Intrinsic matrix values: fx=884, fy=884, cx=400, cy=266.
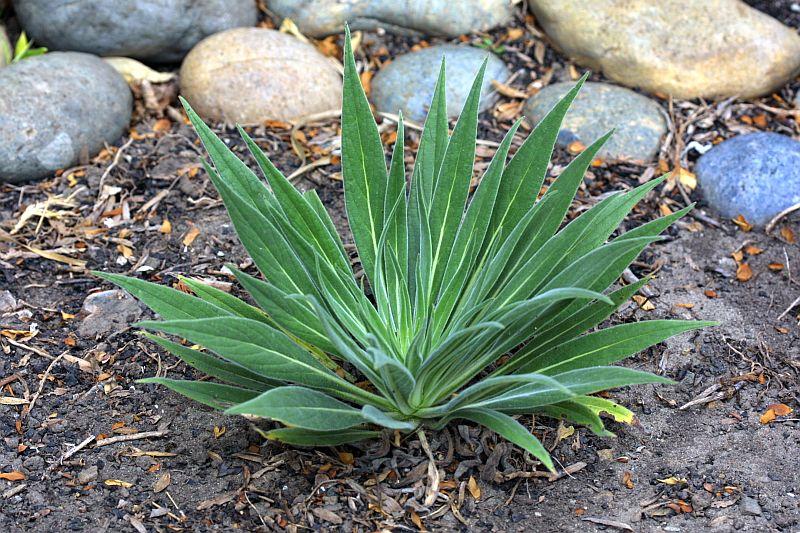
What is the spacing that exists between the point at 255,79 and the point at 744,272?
96.6 inches

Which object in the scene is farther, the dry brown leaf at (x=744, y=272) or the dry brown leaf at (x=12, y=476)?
the dry brown leaf at (x=744, y=272)

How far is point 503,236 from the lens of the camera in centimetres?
274

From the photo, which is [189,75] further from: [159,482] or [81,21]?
[159,482]

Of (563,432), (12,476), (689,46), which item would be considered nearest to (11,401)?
(12,476)

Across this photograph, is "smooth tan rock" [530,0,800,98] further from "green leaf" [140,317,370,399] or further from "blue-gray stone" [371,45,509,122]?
"green leaf" [140,317,370,399]

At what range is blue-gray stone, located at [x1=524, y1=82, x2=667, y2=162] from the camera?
4188 millimetres

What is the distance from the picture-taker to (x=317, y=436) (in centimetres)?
251

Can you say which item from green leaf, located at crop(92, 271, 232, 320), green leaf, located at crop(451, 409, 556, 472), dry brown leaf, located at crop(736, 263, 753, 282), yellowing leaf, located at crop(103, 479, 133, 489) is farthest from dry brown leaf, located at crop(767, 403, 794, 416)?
yellowing leaf, located at crop(103, 479, 133, 489)

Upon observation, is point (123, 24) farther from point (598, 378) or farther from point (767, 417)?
point (767, 417)

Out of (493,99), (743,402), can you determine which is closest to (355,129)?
(743,402)

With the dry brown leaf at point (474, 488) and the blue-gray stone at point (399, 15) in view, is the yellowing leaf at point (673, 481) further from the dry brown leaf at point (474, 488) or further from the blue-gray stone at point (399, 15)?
the blue-gray stone at point (399, 15)

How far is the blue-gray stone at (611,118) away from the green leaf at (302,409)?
7.54 ft

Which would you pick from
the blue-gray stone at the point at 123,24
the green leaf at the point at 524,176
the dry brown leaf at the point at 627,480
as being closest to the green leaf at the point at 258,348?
the green leaf at the point at 524,176

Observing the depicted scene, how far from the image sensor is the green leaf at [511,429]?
7.05ft
